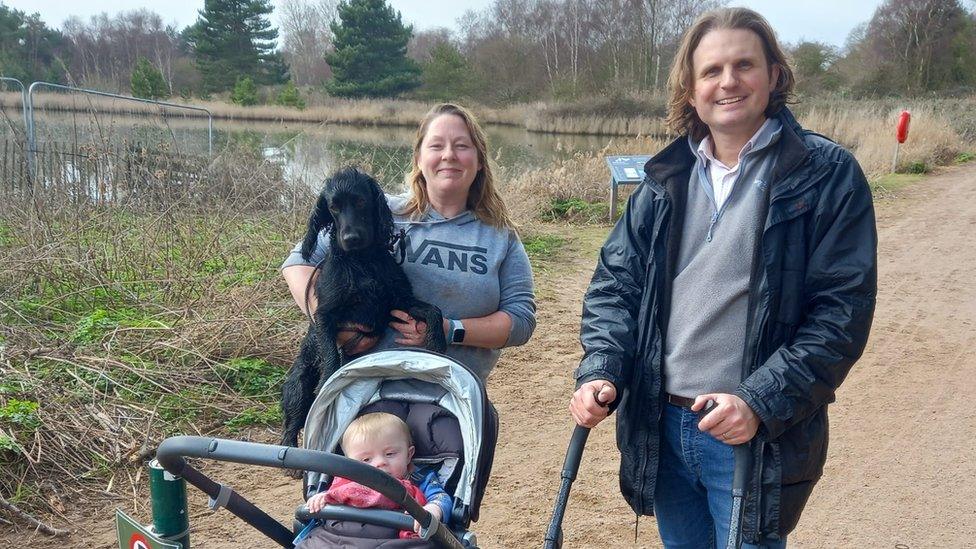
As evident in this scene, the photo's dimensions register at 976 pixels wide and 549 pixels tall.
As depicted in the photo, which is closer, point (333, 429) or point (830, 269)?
point (830, 269)

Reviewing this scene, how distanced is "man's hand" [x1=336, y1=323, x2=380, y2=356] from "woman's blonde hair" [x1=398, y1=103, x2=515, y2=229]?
0.47 m

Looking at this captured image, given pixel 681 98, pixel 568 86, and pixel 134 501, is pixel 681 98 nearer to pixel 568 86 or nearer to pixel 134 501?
pixel 134 501

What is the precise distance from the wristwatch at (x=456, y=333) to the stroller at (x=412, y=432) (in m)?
0.16

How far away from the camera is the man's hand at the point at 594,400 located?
1997 millimetres


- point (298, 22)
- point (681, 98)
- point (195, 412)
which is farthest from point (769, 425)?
point (298, 22)

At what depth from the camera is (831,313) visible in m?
1.79

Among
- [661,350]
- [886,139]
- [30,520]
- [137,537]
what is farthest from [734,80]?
[886,139]

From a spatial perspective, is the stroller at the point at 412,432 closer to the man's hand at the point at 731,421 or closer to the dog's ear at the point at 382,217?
the dog's ear at the point at 382,217

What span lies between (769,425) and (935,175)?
56.1ft

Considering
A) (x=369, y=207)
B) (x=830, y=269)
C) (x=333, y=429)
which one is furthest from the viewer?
(x=369, y=207)

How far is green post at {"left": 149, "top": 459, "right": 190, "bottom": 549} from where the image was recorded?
5.85 ft

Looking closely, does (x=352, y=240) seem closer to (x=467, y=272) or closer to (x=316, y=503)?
(x=467, y=272)

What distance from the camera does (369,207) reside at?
2676 millimetres

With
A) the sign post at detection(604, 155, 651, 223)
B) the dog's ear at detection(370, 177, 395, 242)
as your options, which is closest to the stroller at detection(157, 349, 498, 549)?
the dog's ear at detection(370, 177, 395, 242)
